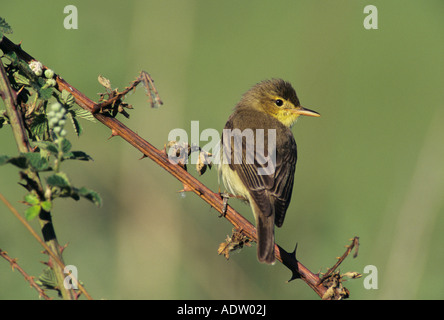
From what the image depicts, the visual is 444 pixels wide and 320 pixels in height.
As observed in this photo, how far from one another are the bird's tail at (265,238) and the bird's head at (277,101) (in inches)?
69.0

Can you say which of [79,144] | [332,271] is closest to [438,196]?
[332,271]

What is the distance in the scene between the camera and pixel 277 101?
17.6 feet

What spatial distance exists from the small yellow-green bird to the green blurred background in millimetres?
815

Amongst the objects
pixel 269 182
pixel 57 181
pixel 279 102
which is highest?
pixel 279 102

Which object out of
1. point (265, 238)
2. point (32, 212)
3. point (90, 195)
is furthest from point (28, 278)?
point (265, 238)

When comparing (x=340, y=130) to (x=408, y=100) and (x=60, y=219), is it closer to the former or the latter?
(x=408, y=100)

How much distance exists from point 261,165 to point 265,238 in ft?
2.87

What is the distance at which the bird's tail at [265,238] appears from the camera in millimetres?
3373

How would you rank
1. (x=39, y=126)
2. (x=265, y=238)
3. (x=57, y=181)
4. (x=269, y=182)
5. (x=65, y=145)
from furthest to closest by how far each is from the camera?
(x=269, y=182) → (x=265, y=238) → (x=39, y=126) → (x=65, y=145) → (x=57, y=181)

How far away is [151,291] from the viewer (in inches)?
179

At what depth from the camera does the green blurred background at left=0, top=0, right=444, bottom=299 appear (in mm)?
4617

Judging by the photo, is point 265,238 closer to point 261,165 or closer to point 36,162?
point 261,165

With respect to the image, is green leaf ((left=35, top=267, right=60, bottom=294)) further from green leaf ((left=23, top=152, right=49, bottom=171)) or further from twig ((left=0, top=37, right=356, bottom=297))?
twig ((left=0, top=37, right=356, bottom=297))

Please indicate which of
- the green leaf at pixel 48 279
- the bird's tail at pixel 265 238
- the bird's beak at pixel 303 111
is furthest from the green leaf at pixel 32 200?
the bird's beak at pixel 303 111
